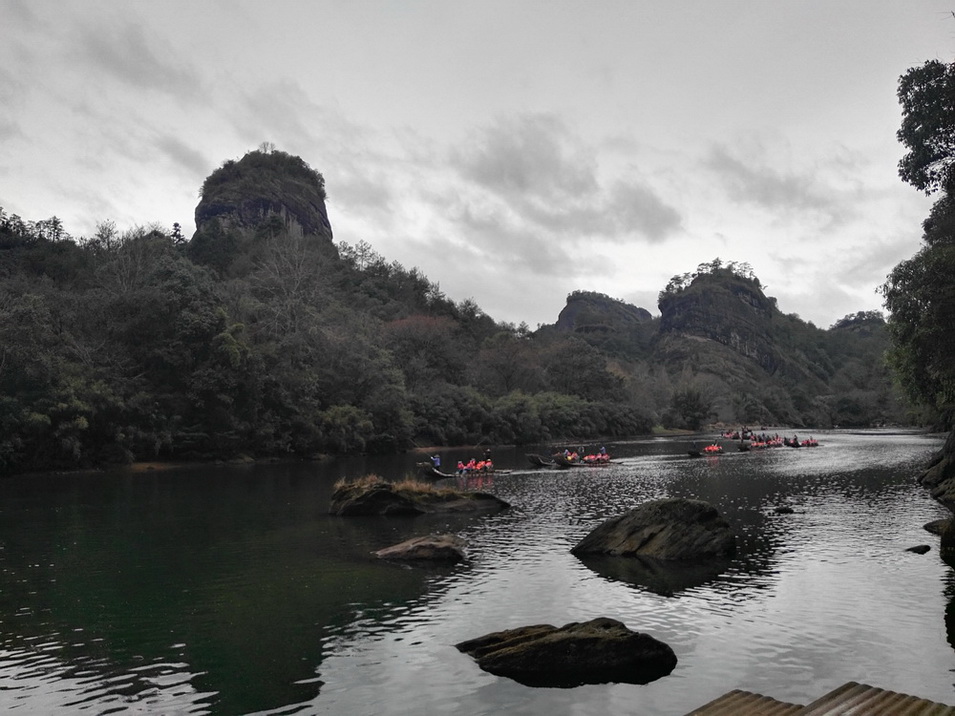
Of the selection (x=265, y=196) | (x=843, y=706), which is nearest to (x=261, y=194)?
(x=265, y=196)

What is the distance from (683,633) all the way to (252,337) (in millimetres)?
61926

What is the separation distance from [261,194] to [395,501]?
5968 inches

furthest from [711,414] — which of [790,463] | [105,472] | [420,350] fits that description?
[105,472]

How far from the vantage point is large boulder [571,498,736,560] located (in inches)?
810

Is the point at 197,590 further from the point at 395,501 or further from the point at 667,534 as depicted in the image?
the point at 395,501

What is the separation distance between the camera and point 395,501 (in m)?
29.9

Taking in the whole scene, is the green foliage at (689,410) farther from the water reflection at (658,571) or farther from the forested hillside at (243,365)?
the water reflection at (658,571)

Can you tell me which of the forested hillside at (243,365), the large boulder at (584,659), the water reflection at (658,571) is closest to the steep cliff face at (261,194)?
the forested hillside at (243,365)

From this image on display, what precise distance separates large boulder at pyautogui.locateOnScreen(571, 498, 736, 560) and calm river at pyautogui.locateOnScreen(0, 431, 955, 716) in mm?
952

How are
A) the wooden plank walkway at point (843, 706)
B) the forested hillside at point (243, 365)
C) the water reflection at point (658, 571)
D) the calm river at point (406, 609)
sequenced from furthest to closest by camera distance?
the forested hillside at point (243, 365) → the water reflection at point (658, 571) → the calm river at point (406, 609) → the wooden plank walkway at point (843, 706)

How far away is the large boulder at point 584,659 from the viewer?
11.3m

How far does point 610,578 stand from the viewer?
18.1m

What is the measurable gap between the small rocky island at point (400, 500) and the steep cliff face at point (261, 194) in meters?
135

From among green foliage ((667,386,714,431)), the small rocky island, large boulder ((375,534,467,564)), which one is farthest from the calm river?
green foliage ((667,386,714,431))
